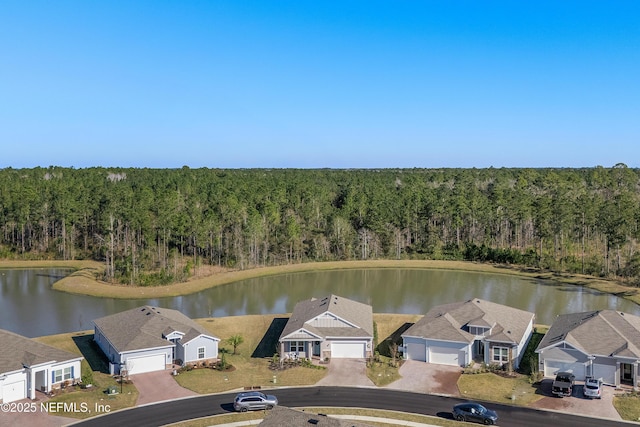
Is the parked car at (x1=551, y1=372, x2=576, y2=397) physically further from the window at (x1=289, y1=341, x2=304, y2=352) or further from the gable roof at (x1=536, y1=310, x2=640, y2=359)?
the window at (x1=289, y1=341, x2=304, y2=352)

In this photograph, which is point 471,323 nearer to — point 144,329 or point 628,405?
point 628,405

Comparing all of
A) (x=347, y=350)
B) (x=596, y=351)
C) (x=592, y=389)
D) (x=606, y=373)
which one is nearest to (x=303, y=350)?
(x=347, y=350)

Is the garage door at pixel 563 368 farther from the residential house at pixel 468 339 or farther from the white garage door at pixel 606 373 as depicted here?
the residential house at pixel 468 339

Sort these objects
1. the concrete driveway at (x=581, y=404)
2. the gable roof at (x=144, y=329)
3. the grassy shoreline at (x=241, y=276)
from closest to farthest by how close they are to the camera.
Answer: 1. the concrete driveway at (x=581, y=404)
2. the gable roof at (x=144, y=329)
3. the grassy shoreline at (x=241, y=276)

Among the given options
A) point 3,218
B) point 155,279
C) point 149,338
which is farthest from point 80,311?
point 3,218

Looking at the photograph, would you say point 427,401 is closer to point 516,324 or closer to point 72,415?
point 516,324

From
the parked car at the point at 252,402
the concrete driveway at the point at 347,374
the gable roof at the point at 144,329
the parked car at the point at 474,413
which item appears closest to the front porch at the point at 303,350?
the concrete driveway at the point at 347,374
